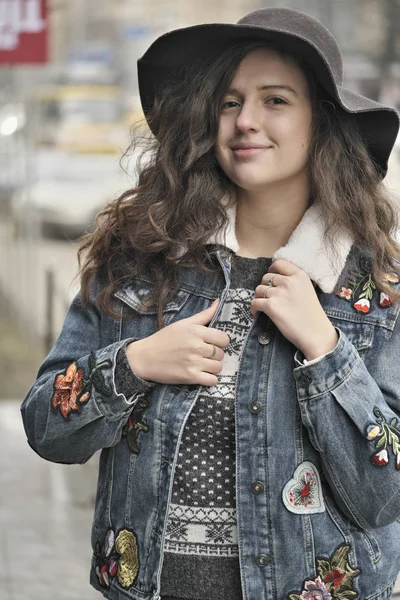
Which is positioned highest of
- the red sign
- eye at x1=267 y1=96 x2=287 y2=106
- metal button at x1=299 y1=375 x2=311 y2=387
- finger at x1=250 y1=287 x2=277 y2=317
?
the red sign

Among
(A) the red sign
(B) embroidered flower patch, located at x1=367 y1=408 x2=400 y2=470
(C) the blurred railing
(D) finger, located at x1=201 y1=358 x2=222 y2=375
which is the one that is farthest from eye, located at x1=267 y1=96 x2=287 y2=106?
(C) the blurred railing

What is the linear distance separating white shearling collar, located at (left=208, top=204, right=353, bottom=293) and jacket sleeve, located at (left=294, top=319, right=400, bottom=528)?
0.51ft

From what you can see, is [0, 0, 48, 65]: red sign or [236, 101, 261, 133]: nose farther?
[0, 0, 48, 65]: red sign

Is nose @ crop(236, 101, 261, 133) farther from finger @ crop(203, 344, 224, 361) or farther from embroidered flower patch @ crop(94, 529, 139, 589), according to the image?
embroidered flower patch @ crop(94, 529, 139, 589)

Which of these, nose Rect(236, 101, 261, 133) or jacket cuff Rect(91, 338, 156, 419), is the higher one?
nose Rect(236, 101, 261, 133)

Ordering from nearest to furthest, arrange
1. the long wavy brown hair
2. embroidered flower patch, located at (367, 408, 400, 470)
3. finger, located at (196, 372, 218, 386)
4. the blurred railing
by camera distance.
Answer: embroidered flower patch, located at (367, 408, 400, 470) → finger, located at (196, 372, 218, 386) → the long wavy brown hair → the blurred railing

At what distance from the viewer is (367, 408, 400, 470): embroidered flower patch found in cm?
199

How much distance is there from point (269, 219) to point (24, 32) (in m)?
5.58

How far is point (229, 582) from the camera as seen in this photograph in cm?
209

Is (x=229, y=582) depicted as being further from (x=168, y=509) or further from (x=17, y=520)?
(x=17, y=520)

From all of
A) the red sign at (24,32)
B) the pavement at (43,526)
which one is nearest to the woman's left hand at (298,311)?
the pavement at (43,526)

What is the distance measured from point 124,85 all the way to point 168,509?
22766mm

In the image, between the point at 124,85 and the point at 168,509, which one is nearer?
the point at 168,509

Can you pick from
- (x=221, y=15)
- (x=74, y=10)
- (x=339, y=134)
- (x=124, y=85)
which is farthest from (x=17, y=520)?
(x=74, y=10)
